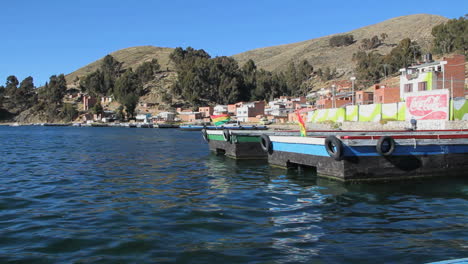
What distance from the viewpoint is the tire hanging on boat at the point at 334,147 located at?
14297 mm

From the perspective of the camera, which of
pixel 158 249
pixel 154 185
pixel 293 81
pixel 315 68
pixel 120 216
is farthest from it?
pixel 315 68

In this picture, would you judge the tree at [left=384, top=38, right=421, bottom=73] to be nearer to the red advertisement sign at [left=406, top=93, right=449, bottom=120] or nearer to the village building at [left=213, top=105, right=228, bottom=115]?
the village building at [left=213, top=105, right=228, bottom=115]

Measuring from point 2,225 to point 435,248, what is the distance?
10333 millimetres

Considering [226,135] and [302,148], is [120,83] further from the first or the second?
[302,148]

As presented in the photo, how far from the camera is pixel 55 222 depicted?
9.89 meters

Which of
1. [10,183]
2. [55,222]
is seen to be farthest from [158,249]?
[10,183]

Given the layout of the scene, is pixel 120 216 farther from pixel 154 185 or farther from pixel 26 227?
pixel 154 185

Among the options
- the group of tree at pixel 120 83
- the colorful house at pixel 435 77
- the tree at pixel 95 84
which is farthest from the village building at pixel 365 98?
the tree at pixel 95 84

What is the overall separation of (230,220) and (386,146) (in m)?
8.07

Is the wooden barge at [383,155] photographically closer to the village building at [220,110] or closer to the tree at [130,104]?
the village building at [220,110]

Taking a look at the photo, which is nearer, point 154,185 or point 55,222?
point 55,222

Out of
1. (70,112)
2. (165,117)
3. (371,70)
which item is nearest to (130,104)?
(165,117)

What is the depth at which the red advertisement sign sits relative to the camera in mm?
27547

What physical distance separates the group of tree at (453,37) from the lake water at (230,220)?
320ft
